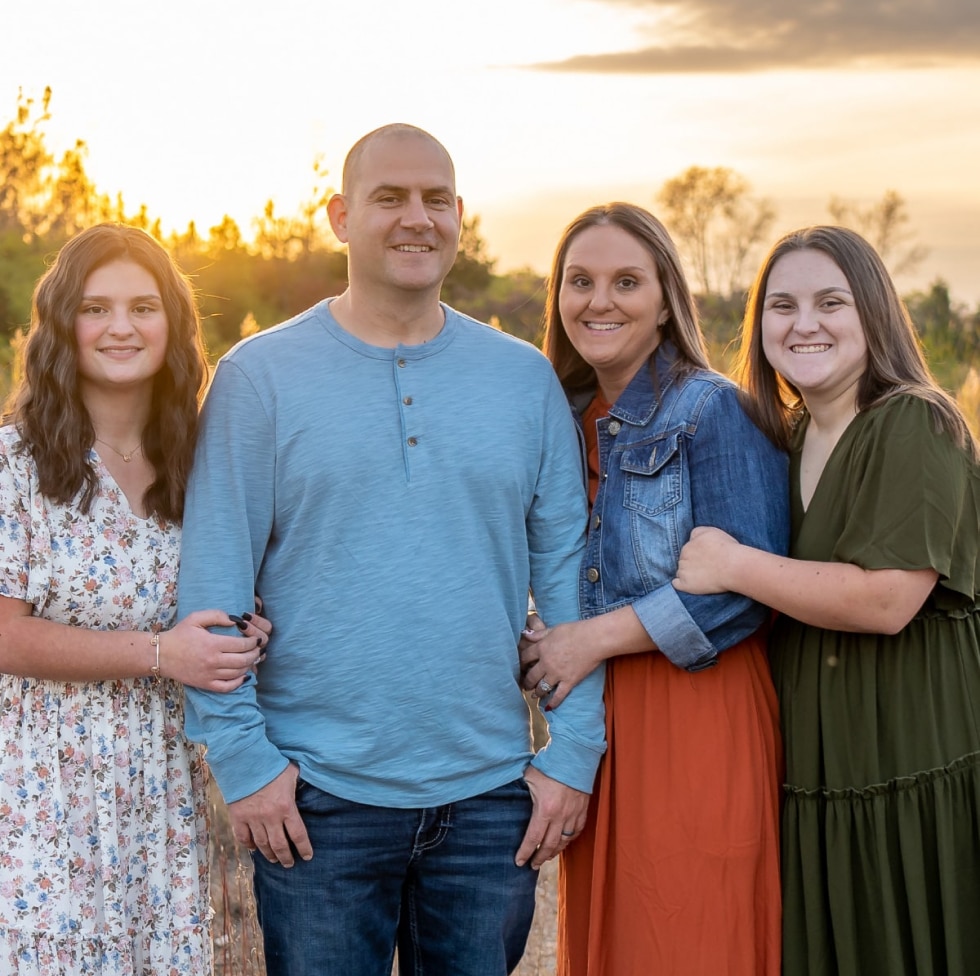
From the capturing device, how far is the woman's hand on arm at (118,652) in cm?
255

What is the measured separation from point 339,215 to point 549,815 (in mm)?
1507

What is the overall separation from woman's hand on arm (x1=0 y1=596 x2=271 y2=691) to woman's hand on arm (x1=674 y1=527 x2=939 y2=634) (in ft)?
3.37

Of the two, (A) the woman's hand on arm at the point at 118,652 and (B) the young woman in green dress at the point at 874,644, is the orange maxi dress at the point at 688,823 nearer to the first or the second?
(B) the young woman in green dress at the point at 874,644

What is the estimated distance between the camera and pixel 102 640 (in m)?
2.58

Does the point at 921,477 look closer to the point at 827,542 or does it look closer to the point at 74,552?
the point at 827,542

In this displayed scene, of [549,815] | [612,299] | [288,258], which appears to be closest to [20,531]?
[549,815]

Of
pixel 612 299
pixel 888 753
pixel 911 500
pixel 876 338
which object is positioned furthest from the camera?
pixel 612 299

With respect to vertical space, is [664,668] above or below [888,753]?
above

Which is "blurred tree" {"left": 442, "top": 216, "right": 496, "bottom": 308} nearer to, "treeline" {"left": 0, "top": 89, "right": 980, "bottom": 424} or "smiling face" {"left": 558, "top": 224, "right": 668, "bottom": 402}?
"treeline" {"left": 0, "top": 89, "right": 980, "bottom": 424}

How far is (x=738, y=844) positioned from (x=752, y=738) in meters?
0.24

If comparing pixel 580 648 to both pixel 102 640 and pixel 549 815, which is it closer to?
pixel 549 815

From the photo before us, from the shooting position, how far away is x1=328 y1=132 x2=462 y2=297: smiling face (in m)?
2.71

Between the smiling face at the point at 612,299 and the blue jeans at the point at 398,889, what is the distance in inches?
42.6

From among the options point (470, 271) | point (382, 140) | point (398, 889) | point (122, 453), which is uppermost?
point (470, 271)
